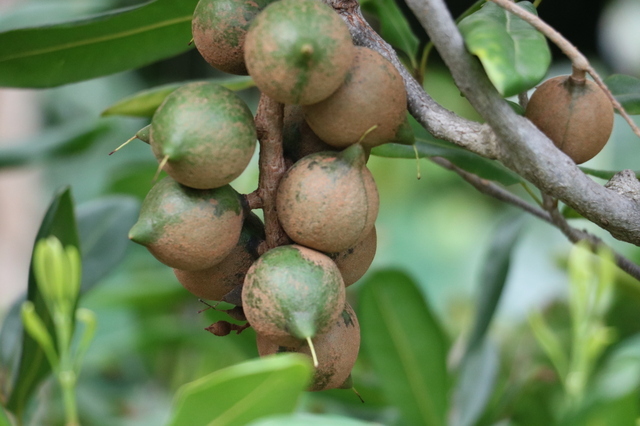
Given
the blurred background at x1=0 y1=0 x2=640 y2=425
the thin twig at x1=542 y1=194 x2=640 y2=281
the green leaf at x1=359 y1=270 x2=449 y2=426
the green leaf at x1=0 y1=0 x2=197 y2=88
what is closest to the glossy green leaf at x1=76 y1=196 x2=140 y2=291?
the blurred background at x1=0 y1=0 x2=640 y2=425

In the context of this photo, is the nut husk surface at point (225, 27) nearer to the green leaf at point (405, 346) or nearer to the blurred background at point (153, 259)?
the blurred background at point (153, 259)

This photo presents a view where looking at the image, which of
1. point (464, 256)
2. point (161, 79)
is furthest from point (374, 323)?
point (161, 79)

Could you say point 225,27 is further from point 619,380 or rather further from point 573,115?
point 619,380

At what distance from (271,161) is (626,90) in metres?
0.46

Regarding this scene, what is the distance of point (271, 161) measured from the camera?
586mm

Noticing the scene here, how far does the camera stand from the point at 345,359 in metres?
0.59

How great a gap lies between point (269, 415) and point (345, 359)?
4.7 inches

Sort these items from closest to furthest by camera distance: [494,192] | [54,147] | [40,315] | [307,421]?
[307,421] < [40,315] < [494,192] < [54,147]

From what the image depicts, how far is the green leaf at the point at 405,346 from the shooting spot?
0.99 metres

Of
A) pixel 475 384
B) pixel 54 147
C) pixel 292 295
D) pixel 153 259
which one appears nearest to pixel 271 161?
pixel 292 295

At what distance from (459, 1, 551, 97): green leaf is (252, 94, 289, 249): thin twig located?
167 millimetres

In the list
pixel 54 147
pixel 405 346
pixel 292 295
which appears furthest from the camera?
pixel 54 147

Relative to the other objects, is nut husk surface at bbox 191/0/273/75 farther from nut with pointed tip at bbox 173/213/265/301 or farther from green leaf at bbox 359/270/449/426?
green leaf at bbox 359/270/449/426

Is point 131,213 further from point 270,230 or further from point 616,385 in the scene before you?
point 616,385
